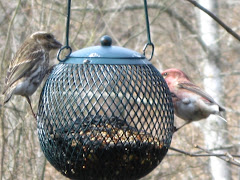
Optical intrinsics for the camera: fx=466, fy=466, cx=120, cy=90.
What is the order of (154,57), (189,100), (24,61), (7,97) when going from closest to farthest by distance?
(7,97)
(24,61)
(189,100)
(154,57)

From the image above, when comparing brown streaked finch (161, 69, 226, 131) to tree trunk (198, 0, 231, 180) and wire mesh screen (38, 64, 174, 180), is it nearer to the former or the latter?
wire mesh screen (38, 64, 174, 180)

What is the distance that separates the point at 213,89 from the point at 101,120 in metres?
7.14

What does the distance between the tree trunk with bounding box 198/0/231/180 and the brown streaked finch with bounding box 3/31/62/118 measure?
541 centimetres

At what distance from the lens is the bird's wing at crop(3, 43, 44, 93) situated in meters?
4.95

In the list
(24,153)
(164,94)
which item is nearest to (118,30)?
(24,153)

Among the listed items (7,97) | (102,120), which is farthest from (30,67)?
(102,120)

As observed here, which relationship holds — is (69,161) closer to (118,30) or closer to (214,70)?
(214,70)

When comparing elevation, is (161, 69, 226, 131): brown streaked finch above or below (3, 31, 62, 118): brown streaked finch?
below

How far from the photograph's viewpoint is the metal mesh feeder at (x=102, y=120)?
364cm

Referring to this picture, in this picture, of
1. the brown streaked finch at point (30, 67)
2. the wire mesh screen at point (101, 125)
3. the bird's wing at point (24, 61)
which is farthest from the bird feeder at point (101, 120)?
the bird's wing at point (24, 61)

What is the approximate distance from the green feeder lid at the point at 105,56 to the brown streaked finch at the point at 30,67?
118cm

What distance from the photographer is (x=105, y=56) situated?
3.67 m

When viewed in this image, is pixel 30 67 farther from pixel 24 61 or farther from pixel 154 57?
pixel 154 57

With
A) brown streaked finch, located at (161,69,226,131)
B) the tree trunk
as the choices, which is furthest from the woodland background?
brown streaked finch, located at (161,69,226,131)
